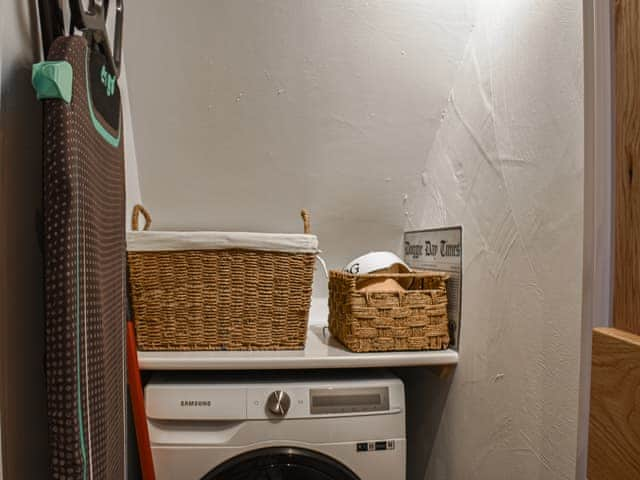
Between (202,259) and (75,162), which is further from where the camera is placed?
(202,259)

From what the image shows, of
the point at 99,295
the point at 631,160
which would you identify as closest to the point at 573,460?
the point at 631,160

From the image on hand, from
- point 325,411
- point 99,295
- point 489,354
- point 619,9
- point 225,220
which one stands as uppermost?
point 619,9

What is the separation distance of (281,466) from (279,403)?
154 mm

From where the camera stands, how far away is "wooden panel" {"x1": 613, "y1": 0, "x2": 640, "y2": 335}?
597 millimetres

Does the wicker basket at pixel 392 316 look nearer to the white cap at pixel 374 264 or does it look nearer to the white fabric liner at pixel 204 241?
the white cap at pixel 374 264

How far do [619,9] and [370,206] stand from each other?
1.17 meters

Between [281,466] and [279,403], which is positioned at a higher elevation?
[279,403]

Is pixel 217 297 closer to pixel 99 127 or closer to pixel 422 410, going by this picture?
pixel 99 127

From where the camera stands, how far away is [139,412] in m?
1.31

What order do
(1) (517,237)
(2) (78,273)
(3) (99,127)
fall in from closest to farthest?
(2) (78,273) < (3) (99,127) < (1) (517,237)

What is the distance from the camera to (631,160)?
0.61m

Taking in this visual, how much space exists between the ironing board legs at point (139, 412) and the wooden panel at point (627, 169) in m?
1.04

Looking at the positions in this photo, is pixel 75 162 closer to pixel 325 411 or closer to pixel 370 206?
pixel 325 411

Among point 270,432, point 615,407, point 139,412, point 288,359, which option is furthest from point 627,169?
point 139,412
